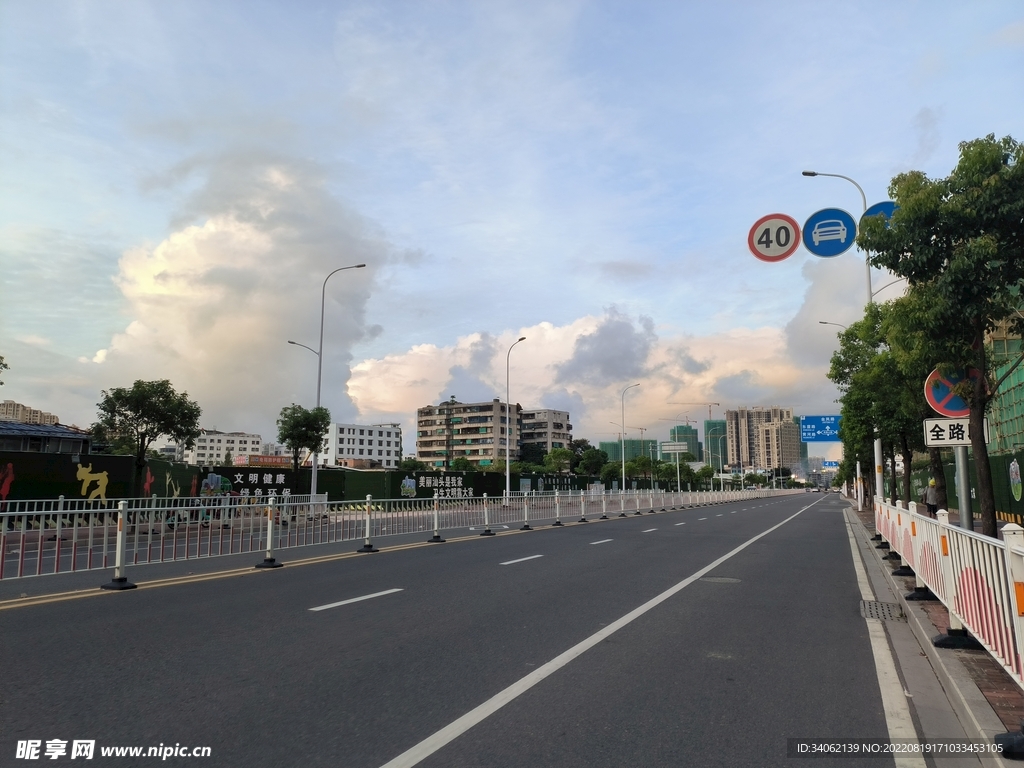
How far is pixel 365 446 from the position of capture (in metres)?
185

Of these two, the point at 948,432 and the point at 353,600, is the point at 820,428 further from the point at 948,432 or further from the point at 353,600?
the point at 353,600

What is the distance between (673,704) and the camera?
5.54 meters

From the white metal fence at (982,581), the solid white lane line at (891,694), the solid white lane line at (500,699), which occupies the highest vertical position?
the white metal fence at (982,581)

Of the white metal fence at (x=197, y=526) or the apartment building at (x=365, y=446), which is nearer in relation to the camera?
the white metal fence at (x=197, y=526)

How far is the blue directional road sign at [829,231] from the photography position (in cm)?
1406

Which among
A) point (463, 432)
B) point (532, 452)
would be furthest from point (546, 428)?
point (463, 432)

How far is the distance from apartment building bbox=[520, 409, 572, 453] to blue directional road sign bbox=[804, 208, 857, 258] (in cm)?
16146

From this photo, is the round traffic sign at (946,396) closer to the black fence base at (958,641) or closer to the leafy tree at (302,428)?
the black fence base at (958,641)

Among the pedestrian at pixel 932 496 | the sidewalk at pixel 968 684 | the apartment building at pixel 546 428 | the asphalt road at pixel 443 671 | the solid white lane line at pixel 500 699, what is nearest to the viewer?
the solid white lane line at pixel 500 699

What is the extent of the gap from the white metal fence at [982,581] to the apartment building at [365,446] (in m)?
169

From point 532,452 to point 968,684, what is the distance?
16906 centimetres

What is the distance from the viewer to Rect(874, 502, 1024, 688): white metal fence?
4.98 m

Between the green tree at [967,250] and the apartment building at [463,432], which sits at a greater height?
the apartment building at [463,432]

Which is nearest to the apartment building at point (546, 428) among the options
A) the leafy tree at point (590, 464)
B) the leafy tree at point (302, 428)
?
the leafy tree at point (590, 464)
